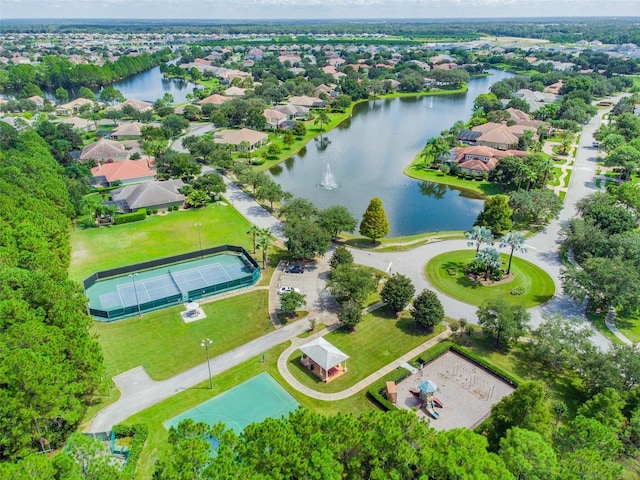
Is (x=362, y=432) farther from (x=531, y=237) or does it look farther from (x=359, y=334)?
(x=531, y=237)

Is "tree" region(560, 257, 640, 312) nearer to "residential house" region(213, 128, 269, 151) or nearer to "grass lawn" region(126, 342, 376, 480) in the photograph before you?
"grass lawn" region(126, 342, 376, 480)

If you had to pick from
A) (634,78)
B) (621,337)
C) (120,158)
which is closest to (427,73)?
(634,78)

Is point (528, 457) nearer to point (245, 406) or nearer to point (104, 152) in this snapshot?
point (245, 406)

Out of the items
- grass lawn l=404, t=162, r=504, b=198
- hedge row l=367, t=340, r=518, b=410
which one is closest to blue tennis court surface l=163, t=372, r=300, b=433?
hedge row l=367, t=340, r=518, b=410

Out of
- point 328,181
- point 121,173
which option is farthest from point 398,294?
point 121,173

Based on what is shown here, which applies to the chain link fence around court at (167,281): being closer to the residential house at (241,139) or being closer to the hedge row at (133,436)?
the hedge row at (133,436)

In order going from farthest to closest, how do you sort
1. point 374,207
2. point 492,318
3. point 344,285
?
point 374,207 < point 344,285 < point 492,318

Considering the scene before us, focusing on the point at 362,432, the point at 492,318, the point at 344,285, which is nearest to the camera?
the point at 362,432
